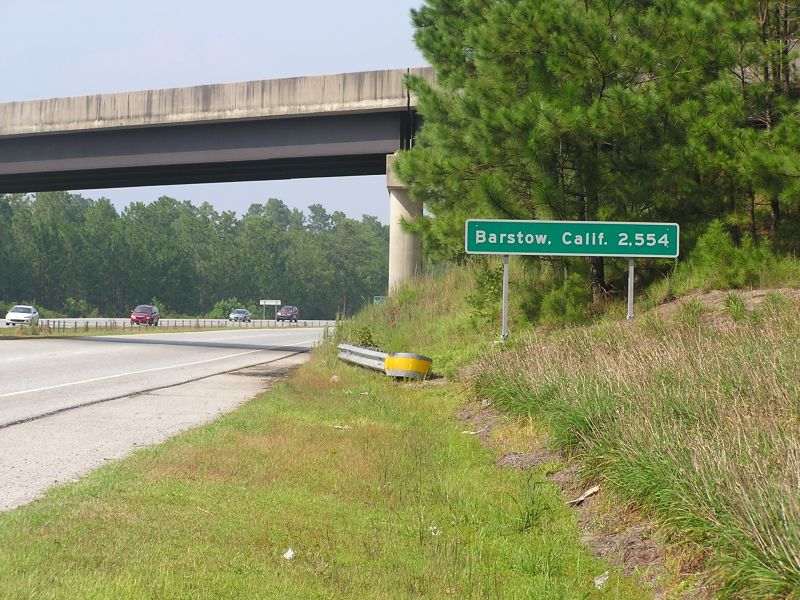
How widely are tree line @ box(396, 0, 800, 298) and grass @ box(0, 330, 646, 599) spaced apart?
33.4 ft

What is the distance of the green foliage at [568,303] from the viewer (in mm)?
19016

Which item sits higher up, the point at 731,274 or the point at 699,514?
the point at 731,274

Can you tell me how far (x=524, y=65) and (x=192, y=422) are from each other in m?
11.6

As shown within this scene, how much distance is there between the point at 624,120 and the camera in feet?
59.9

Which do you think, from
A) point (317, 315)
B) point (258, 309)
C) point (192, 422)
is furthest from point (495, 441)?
point (317, 315)

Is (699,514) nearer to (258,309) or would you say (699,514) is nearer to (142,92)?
(142,92)

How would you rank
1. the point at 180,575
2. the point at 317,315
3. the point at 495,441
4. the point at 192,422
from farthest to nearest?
the point at 317,315, the point at 192,422, the point at 495,441, the point at 180,575

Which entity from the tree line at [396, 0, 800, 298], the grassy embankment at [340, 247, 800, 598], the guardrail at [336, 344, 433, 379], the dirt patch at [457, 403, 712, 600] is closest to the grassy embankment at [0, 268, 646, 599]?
the dirt patch at [457, 403, 712, 600]

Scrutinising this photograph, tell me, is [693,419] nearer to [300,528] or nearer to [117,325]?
[300,528]

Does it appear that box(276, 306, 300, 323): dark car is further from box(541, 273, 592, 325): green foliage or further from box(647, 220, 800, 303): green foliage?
box(647, 220, 800, 303): green foliage

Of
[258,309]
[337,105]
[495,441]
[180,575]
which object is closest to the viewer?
[180,575]

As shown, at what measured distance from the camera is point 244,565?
211 inches

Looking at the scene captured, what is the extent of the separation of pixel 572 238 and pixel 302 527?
12.4 meters

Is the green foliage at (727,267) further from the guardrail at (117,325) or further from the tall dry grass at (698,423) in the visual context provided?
the guardrail at (117,325)
